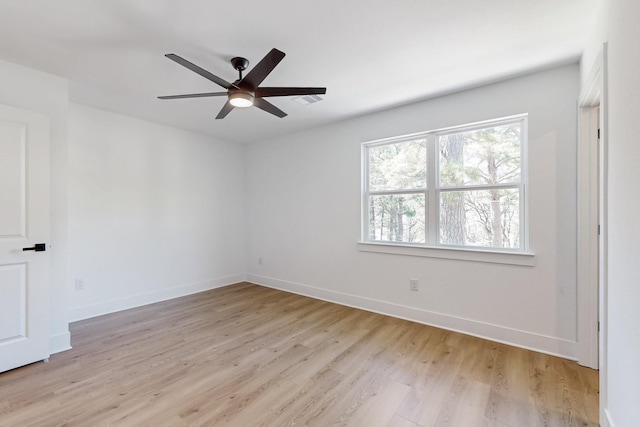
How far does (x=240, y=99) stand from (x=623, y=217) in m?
2.47

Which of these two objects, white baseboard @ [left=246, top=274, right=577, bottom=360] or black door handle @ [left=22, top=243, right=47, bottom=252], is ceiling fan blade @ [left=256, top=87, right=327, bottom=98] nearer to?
black door handle @ [left=22, top=243, right=47, bottom=252]

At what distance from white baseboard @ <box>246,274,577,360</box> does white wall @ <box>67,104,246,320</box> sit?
5.43 ft

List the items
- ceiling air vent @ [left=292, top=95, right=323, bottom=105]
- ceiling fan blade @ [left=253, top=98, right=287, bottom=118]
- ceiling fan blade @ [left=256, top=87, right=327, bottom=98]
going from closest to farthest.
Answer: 1. ceiling fan blade @ [left=256, top=87, right=327, bottom=98]
2. ceiling fan blade @ [left=253, top=98, right=287, bottom=118]
3. ceiling air vent @ [left=292, top=95, right=323, bottom=105]

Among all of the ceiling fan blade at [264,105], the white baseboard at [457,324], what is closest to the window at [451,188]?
the white baseboard at [457,324]

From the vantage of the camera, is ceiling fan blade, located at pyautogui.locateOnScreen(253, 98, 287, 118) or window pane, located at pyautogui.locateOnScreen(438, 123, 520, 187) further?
window pane, located at pyautogui.locateOnScreen(438, 123, 520, 187)

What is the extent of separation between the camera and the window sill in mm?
2621

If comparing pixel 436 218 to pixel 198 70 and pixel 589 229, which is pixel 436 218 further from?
pixel 198 70

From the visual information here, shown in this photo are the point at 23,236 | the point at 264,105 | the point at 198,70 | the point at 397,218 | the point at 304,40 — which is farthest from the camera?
the point at 397,218

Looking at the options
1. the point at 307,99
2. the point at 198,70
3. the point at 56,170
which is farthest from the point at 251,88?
the point at 56,170

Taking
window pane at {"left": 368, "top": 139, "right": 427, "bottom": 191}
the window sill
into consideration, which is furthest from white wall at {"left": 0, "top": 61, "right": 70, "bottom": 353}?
window pane at {"left": 368, "top": 139, "right": 427, "bottom": 191}

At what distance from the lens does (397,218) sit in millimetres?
3547

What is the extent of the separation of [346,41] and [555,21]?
1421 mm

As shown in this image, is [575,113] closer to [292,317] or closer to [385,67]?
[385,67]

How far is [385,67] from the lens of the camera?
8.09 feet
